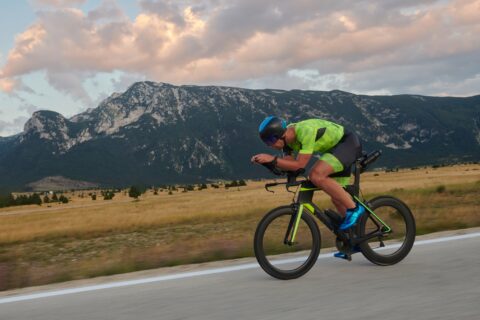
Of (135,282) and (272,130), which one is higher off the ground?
A: (272,130)

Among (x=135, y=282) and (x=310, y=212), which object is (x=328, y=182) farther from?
(x=135, y=282)

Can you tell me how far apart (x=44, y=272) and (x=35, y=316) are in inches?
143

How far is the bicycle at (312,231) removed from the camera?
18.7 ft

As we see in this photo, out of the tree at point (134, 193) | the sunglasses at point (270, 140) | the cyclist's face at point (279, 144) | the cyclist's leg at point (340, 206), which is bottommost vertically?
the tree at point (134, 193)

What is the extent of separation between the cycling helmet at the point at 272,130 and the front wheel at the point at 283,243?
749 mm

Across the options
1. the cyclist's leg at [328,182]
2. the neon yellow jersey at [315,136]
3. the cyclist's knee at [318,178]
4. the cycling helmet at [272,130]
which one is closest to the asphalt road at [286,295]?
the cyclist's leg at [328,182]

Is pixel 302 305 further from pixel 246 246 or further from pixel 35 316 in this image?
pixel 246 246

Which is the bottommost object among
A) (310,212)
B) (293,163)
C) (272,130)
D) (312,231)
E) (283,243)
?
(283,243)

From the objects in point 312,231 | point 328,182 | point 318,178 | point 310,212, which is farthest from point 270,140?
point 312,231

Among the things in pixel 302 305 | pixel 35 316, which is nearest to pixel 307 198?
pixel 302 305

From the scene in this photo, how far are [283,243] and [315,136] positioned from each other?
4.07 feet

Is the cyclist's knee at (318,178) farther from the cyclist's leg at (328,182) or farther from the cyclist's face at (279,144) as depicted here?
the cyclist's face at (279,144)

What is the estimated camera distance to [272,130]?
221 inches

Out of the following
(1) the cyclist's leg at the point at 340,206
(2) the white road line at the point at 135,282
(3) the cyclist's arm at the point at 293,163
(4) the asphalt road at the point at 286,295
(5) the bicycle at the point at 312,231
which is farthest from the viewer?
(1) the cyclist's leg at the point at 340,206
